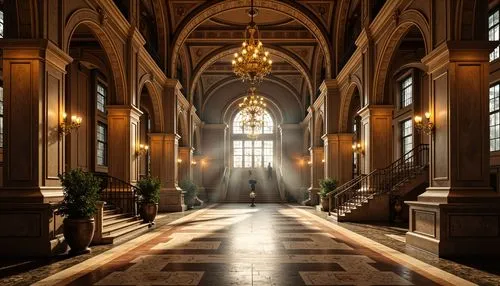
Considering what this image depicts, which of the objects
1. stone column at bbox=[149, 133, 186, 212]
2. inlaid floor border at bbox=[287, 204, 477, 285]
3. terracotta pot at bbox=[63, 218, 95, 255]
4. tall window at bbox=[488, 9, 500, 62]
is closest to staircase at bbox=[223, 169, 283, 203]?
stone column at bbox=[149, 133, 186, 212]

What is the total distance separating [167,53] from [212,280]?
59.4 feet

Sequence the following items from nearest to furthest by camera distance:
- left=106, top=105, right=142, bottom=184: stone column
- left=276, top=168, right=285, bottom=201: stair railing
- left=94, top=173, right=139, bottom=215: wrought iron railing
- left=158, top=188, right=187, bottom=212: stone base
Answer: left=94, top=173, right=139, bottom=215: wrought iron railing → left=106, top=105, right=142, bottom=184: stone column → left=158, top=188, right=187, bottom=212: stone base → left=276, top=168, right=285, bottom=201: stair railing

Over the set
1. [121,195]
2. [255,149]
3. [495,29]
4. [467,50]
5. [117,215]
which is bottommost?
[117,215]

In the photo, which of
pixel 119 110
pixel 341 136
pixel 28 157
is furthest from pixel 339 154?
pixel 28 157

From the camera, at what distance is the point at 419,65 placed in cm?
2106

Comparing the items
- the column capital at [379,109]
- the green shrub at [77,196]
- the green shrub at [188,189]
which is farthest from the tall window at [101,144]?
the green shrub at [77,196]

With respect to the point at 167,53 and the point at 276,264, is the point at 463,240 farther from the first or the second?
the point at 167,53

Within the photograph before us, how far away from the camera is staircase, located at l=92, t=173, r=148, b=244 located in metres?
11.7

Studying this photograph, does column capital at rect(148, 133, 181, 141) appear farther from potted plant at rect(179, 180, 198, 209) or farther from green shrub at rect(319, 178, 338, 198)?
green shrub at rect(319, 178, 338, 198)

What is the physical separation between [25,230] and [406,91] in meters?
19.0

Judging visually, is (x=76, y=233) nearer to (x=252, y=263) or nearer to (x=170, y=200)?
(x=252, y=263)

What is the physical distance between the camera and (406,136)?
23.6 m

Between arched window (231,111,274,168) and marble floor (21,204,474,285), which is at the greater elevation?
arched window (231,111,274,168)

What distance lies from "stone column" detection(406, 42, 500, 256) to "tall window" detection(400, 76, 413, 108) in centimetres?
1315
